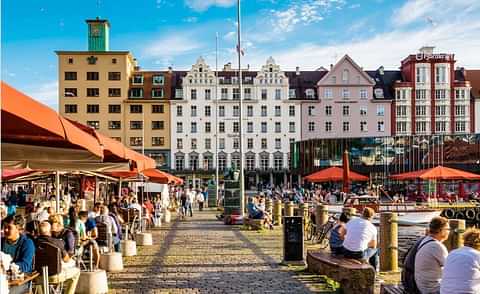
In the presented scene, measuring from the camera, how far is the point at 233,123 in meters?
84.8

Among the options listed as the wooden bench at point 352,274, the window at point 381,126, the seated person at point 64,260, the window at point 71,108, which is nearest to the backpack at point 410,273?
the wooden bench at point 352,274

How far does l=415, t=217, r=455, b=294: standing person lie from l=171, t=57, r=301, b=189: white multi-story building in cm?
7621

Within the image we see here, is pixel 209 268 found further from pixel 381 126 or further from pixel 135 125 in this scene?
pixel 381 126

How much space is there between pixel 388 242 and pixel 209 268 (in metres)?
3.76

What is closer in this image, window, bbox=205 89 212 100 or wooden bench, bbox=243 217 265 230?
wooden bench, bbox=243 217 265 230

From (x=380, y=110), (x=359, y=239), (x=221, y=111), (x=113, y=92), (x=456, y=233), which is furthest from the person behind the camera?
(x=380, y=110)

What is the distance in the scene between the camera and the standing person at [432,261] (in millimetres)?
7578

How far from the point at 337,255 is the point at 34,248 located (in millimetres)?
5768

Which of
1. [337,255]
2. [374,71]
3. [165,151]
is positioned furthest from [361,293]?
[374,71]

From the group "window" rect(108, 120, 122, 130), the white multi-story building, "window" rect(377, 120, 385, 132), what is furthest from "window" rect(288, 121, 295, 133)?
"window" rect(108, 120, 122, 130)

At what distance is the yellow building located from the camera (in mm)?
82688

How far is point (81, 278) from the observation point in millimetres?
10273

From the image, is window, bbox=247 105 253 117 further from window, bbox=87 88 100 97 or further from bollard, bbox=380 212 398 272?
bollard, bbox=380 212 398 272

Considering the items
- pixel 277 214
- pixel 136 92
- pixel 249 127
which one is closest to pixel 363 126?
pixel 249 127
